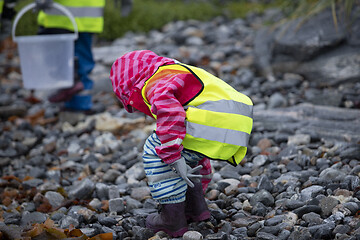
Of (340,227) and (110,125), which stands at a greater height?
(340,227)

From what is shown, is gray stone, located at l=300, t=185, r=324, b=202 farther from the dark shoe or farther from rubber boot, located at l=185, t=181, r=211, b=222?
the dark shoe

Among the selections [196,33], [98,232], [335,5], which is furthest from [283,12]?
[98,232]

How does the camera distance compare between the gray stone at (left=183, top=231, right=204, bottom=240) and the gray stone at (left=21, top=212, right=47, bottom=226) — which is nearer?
the gray stone at (left=183, top=231, right=204, bottom=240)

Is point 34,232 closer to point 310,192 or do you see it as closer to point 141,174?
point 141,174

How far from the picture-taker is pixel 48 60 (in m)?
4.62

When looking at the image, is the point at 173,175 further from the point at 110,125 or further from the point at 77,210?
the point at 110,125

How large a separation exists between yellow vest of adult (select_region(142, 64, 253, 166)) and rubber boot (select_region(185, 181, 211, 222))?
0.34 metres

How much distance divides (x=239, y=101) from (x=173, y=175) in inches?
19.7

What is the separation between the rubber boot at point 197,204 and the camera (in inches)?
102

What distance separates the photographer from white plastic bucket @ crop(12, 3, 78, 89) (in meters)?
4.49

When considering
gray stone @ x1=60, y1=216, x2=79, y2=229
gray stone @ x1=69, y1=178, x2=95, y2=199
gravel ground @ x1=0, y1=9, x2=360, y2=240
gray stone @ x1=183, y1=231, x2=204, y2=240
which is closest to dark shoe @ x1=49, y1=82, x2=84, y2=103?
gravel ground @ x1=0, y1=9, x2=360, y2=240

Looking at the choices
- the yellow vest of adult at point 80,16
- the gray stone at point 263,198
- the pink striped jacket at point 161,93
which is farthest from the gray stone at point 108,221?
the yellow vest of adult at point 80,16

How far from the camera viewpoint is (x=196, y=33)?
7.21 metres

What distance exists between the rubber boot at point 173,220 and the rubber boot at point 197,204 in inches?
5.0
